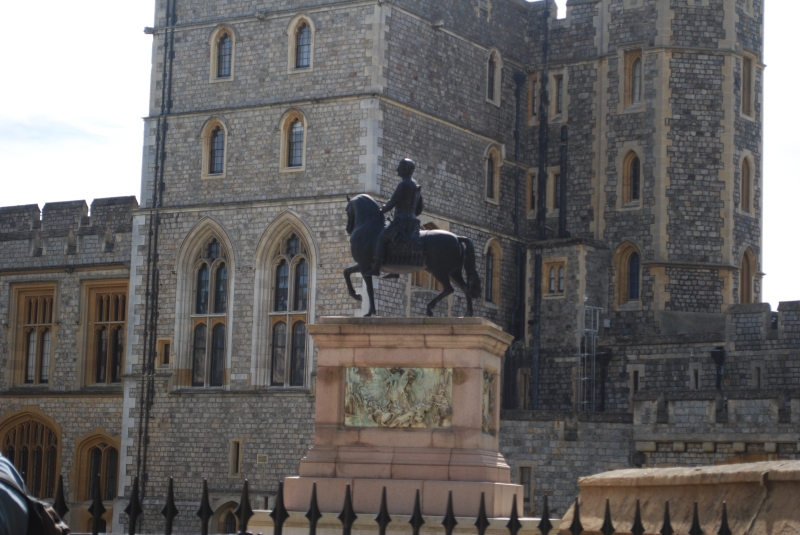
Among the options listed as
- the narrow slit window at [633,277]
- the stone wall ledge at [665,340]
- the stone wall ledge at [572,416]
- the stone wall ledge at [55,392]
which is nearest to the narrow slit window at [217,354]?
the stone wall ledge at [55,392]

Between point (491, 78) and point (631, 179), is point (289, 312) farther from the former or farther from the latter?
point (631, 179)

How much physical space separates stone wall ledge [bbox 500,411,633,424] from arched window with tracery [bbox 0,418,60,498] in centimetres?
1252

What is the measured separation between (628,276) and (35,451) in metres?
15.4

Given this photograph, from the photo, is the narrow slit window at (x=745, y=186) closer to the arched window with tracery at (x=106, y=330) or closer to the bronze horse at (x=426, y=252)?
the arched window with tracery at (x=106, y=330)

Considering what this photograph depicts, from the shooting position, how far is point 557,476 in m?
32.0

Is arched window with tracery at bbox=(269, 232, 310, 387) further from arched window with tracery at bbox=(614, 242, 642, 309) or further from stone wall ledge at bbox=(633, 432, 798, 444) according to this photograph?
arched window with tracery at bbox=(614, 242, 642, 309)

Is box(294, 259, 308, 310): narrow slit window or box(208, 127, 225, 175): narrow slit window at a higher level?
box(208, 127, 225, 175): narrow slit window

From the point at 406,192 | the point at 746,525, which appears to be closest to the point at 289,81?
the point at 406,192

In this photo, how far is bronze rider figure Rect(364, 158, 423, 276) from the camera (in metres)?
17.4

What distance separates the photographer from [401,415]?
16.5 metres

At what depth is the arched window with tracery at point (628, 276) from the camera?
38.0m

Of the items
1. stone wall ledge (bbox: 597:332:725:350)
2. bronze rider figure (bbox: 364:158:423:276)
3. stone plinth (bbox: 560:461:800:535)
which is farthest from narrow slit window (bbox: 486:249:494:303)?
stone plinth (bbox: 560:461:800:535)

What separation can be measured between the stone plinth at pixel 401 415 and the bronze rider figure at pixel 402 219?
1064 millimetres

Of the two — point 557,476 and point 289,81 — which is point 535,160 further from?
point 557,476
